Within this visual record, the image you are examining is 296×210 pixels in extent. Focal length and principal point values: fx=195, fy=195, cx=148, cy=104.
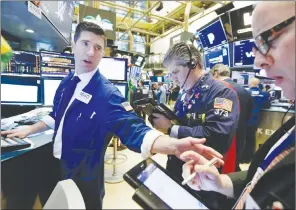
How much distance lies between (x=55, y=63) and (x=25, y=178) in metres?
1.39

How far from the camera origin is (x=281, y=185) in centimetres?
49

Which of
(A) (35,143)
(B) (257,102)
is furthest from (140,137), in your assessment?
(B) (257,102)

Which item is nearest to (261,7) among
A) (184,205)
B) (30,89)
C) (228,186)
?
(184,205)

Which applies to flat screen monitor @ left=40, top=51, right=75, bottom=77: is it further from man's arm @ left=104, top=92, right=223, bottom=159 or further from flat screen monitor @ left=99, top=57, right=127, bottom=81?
man's arm @ left=104, top=92, right=223, bottom=159

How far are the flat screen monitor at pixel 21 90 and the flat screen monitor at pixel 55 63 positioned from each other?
16 centimetres

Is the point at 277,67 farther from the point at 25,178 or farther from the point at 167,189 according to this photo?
the point at 25,178

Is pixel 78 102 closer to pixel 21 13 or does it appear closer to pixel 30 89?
pixel 21 13

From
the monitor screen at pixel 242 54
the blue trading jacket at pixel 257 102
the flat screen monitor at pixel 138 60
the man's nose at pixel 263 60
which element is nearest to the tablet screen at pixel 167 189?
the man's nose at pixel 263 60

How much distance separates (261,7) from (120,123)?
2.52 ft

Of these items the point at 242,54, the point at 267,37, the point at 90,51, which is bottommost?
the point at 267,37

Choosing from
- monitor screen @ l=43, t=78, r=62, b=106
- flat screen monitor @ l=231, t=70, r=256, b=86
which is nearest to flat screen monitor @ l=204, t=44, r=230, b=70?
flat screen monitor @ l=231, t=70, r=256, b=86

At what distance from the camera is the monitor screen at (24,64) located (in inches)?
86.5

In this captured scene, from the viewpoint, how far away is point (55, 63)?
245 centimetres

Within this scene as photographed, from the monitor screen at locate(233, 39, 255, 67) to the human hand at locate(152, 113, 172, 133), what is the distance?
11.4 ft
